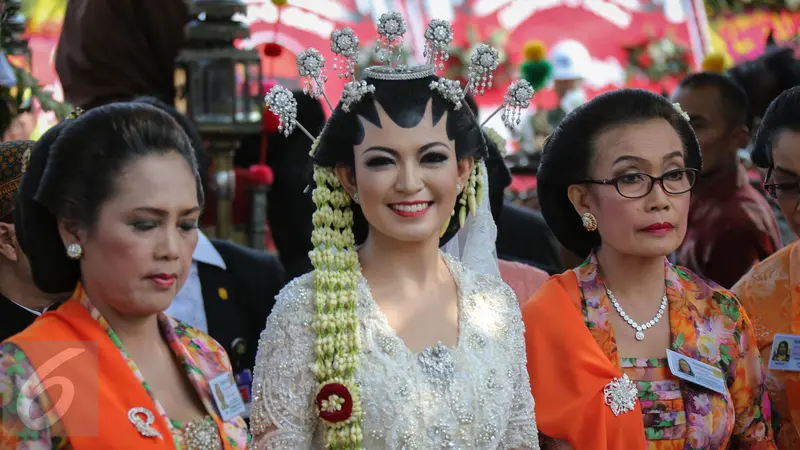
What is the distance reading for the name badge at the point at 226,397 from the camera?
278 cm

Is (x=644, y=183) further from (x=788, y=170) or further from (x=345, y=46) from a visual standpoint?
(x=345, y=46)

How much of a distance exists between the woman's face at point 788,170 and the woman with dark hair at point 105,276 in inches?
73.5

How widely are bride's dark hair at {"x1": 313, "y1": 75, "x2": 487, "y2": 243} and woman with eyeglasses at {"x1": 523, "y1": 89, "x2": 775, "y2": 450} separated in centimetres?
47

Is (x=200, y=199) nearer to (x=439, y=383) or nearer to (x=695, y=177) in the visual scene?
(x=439, y=383)

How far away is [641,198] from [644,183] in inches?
1.8

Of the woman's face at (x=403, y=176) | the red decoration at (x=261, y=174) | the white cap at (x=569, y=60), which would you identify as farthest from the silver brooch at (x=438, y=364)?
the white cap at (x=569, y=60)

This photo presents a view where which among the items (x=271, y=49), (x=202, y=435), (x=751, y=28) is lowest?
(x=202, y=435)

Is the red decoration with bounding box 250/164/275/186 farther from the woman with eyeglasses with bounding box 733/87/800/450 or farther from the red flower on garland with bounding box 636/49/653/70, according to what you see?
the red flower on garland with bounding box 636/49/653/70

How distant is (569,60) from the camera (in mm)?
10172

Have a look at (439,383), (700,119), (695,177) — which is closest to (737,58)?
(700,119)

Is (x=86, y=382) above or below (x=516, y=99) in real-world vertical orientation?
below

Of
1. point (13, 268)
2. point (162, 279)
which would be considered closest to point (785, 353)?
point (162, 279)

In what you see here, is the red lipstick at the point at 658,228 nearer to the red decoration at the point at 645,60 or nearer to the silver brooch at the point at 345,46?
the silver brooch at the point at 345,46

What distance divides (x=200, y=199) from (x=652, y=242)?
48.1 inches
